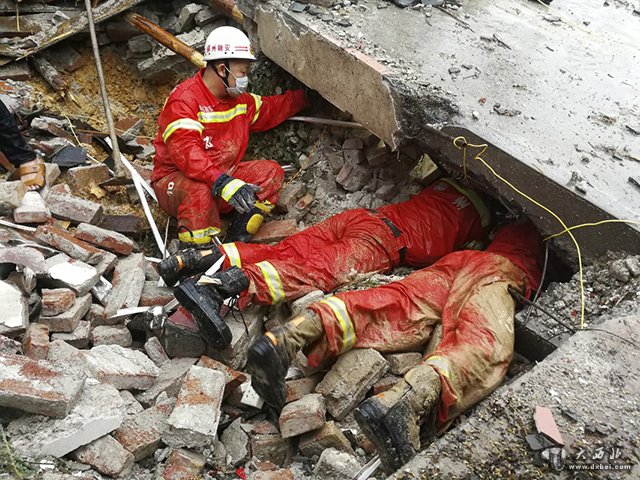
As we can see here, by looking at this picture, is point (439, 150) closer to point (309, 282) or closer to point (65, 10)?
point (309, 282)

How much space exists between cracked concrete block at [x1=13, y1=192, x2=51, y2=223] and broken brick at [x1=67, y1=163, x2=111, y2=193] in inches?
23.9

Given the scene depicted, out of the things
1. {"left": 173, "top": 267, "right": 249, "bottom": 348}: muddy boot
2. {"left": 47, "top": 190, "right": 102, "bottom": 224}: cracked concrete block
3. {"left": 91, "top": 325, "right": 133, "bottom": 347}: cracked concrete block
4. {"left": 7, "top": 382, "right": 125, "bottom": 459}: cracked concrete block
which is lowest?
{"left": 91, "top": 325, "right": 133, "bottom": 347}: cracked concrete block

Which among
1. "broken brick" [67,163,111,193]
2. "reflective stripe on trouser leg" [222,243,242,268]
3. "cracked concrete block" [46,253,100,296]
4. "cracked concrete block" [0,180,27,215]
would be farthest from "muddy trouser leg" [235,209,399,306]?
"broken brick" [67,163,111,193]

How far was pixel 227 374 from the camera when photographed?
3383 millimetres

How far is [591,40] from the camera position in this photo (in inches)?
202

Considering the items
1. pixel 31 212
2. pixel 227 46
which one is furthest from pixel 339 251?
pixel 31 212

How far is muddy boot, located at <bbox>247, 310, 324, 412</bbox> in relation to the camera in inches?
118

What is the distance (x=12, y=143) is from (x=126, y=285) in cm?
163

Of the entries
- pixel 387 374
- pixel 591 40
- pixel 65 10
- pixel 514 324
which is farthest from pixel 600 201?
pixel 65 10

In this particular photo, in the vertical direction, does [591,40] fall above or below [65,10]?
above

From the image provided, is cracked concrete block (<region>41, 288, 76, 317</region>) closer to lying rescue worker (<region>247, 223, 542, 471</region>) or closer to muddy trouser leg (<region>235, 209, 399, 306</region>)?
muddy trouser leg (<region>235, 209, 399, 306</region>)

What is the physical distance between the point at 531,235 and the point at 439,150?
0.79 metres

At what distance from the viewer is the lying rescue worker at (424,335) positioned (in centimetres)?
283

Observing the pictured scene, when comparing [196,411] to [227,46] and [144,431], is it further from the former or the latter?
[227,46]
